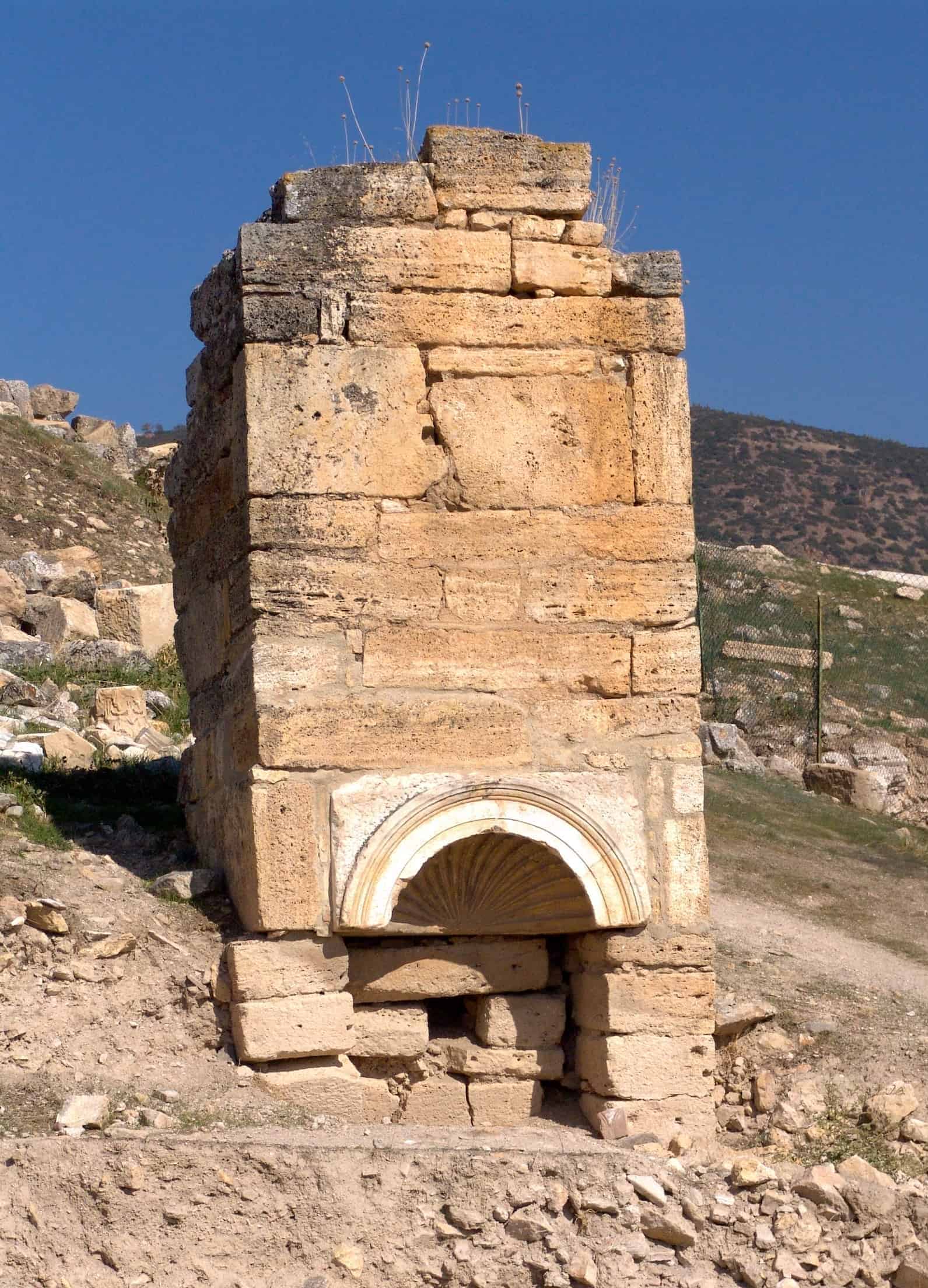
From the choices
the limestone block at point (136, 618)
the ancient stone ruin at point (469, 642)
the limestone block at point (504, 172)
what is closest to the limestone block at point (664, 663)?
the ancient stone ruin at point (469, 642)

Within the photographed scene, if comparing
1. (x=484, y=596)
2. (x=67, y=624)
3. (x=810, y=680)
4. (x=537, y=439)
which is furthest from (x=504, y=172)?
(x=810, y=680)

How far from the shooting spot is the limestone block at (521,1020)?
6.62m

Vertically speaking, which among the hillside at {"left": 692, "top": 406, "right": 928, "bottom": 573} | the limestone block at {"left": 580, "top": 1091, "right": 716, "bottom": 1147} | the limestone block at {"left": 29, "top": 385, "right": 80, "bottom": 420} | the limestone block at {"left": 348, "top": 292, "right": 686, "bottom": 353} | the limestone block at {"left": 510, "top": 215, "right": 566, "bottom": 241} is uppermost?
the hillside at {"left": 692, "top": 406, "right": 928, "bottom": 573}

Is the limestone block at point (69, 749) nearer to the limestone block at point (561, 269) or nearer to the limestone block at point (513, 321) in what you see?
the limestone block at point (513, 321)

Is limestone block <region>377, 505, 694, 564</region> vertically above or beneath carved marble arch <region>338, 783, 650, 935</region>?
above

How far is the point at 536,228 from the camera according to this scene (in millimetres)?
6664

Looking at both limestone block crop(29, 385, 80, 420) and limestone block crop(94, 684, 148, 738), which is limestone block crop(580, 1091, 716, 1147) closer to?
limestone block crop(94, 684, 148, 738)

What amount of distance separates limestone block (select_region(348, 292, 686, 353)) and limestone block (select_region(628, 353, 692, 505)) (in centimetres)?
14

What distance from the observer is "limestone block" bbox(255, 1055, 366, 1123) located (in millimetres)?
5992

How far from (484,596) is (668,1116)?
7.47 ft

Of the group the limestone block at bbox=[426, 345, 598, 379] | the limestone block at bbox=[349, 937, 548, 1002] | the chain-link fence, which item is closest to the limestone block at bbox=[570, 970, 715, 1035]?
the limestone block at bbox=[349, 937, 548, 1002]

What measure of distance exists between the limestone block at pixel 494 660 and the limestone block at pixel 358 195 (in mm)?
1766

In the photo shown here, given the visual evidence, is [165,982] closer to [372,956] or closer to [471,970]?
[372,956]

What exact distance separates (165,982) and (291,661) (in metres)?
1.39
